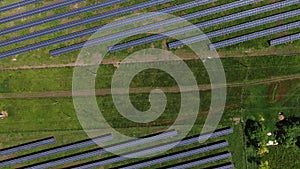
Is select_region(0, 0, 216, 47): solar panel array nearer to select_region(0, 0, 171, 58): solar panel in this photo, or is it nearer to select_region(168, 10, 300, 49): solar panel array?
select_region(0, 0, 171, 58): solar panel

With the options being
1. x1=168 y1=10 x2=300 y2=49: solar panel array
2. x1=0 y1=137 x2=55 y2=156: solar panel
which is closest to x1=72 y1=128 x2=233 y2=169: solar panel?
x1=0 y1=137 x2=55 y2=156: solar panel

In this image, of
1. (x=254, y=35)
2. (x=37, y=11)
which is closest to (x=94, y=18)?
(x=37, y=11)

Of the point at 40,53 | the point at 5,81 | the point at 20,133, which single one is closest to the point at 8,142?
the point at 20,133

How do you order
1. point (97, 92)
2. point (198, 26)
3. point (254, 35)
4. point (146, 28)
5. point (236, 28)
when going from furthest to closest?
point (97, 92) → point (146, 28) → point (198, 26) → point (236, 28) → point (254, 35)

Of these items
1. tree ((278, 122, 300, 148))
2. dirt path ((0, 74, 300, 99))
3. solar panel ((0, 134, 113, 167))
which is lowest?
solar panel ((0, 134, 113, 167))

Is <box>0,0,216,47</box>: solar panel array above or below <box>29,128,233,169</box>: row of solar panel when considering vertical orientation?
above

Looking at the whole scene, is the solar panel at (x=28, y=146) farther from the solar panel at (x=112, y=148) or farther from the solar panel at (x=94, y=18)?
the solar panel at (x=94, y=18)

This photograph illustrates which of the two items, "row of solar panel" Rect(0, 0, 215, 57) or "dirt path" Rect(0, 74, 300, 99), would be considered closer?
"row of solar panel" Rect(0, 0, 215, 57)

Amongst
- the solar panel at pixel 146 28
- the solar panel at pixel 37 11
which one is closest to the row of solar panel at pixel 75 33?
the solar panel at pixel 146 28

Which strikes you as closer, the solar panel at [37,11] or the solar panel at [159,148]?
the solar panel at [37,11]

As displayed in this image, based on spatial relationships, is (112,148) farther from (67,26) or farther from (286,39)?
(286,39)

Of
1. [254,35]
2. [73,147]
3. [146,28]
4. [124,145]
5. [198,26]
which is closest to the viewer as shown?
[254,35]

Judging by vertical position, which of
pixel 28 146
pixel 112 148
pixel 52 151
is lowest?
pixel 52 151

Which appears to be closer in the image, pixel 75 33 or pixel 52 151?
pixel 75 33
